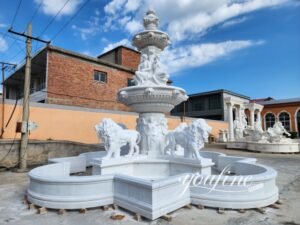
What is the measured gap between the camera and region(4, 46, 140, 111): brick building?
46.7ft

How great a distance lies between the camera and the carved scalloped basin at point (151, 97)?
203 inches

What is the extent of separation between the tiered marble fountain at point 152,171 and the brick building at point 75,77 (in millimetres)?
9331

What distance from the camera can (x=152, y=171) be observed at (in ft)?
16.6

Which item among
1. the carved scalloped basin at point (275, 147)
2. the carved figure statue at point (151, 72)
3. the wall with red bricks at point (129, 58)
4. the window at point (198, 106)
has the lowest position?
the carved scalloped basin at point (275, 147)

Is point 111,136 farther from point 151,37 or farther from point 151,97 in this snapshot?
point 151,37

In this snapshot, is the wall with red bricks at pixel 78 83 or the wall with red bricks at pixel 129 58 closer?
the wall with red bricks at pixel 78 83

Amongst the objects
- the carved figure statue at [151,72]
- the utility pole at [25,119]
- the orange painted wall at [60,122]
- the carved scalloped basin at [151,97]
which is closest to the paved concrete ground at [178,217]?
the carved scalloped basin at [151,97]

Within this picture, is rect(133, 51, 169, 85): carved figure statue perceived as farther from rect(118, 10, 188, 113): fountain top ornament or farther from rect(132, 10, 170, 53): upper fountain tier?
rect(132, 10, 170, 53): upper fountain tier

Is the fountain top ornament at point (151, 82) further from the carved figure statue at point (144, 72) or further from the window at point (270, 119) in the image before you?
the window at point (270, 119)

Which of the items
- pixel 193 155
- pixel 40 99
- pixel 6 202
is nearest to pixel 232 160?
Answer: pixel 193 155

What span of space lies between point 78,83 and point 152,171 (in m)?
12.2

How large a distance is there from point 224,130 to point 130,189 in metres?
24.5

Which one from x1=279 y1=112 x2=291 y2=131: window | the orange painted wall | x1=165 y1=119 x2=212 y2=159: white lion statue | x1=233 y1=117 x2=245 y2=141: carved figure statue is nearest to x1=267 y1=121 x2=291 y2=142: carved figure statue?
x1=233 y1=117 x2=245 y2=141: carved figure statue

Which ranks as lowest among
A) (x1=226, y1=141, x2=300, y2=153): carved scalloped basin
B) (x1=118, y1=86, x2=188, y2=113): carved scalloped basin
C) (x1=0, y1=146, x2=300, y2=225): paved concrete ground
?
(x1=0, y1=146, x2=300, y2=225): paved concrete ground
